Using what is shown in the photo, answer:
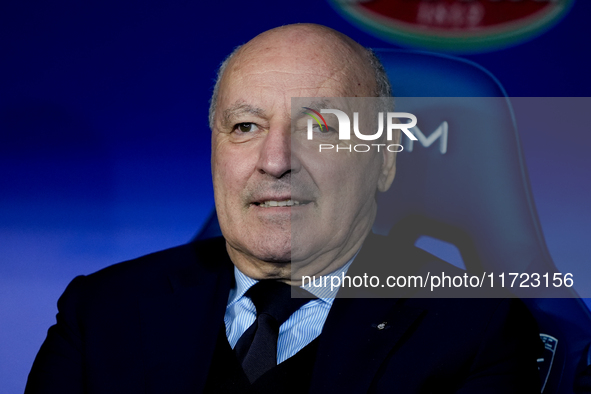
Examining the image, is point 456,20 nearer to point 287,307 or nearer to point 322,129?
point 322,129

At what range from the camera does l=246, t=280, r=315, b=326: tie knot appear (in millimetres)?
1709

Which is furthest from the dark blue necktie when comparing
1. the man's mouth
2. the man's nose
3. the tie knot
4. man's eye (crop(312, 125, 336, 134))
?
man's eye (crop(312, 125, 336, 134))

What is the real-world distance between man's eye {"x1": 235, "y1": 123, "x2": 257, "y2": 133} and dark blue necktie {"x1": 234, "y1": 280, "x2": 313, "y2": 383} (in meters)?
0.45

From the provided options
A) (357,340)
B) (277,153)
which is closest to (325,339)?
(357,340)

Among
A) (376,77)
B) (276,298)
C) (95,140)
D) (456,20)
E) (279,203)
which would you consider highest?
(456,20)

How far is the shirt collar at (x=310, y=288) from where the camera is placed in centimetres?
175

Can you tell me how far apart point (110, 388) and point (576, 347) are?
60.0 inches

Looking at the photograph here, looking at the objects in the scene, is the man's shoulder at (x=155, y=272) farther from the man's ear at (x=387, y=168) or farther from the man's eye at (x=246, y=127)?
the man's ear at (x=387, y=168)

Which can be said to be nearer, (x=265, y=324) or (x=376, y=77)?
(x=265, y=324)

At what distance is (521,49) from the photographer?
214 centimetres

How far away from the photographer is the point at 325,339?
1.63m

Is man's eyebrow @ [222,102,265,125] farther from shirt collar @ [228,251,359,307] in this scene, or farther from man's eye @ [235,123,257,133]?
shirt collar @ [228,251,359,307]

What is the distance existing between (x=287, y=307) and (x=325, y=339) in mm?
155

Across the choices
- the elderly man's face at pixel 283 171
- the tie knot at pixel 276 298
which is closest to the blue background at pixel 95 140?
the elderly man's face at pixel 283 171
